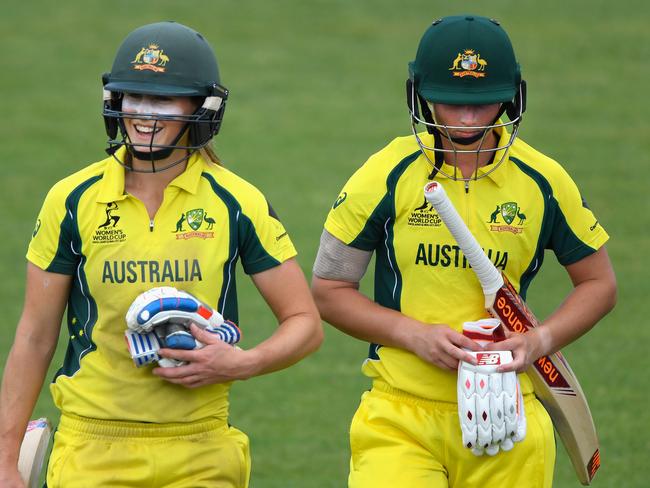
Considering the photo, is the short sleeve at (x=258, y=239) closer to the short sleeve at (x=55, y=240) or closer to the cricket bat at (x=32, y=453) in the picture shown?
the short sleeve at (x=55, y=240)

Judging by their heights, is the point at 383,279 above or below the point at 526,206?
below

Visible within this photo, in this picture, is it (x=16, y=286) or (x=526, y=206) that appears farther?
(x=16, y=286)

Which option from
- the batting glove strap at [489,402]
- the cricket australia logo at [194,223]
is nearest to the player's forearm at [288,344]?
the cricket australia logo at [194,223]

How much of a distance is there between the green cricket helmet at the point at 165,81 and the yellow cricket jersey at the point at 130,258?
146 millimetres

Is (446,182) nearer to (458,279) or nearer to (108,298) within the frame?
(458,279)

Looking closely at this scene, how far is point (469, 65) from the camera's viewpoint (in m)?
5.21

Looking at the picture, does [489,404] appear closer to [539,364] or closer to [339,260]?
[539,364]

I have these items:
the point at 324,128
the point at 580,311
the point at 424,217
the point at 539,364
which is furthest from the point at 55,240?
the point at 324,128

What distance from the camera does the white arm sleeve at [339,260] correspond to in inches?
215

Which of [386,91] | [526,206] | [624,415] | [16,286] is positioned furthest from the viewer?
[386,91]

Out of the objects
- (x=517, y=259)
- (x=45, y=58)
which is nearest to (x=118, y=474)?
(x=517, y=259)

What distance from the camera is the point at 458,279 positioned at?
5340 millimetres

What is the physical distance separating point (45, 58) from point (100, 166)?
46.5ft

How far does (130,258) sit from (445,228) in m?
1.19
